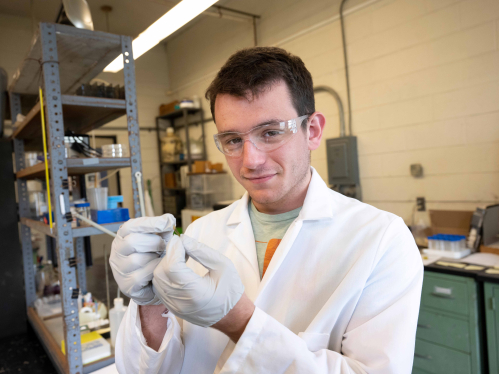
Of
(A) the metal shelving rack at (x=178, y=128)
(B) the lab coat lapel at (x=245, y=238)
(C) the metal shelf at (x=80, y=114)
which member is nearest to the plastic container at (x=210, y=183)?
(A) the metal shelving rack at (x=178, y=128)

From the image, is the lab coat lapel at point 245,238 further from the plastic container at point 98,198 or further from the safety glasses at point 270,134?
the plastic container at point 98,198

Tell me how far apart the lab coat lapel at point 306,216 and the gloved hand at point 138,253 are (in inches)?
11.2

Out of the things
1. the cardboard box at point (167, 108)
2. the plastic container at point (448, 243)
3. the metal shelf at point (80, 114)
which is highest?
the cardboard box at point (167, 108)

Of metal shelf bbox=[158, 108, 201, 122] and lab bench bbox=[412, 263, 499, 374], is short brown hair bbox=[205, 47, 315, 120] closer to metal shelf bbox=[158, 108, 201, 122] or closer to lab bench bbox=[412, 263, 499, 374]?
lab bench bbox=[412, 263, 499, 374]

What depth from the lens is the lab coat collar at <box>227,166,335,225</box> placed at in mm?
973

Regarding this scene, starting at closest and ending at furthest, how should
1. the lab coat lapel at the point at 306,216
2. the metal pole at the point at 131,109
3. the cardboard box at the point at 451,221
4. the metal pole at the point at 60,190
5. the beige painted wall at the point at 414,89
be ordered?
the lab coat lapel at the point at 306,216
the metal pole at the point at 60,190
the metal pole at the point at 131,109
the beige painted wall at the point at 414,89
the cardboard box at the point at 451,221

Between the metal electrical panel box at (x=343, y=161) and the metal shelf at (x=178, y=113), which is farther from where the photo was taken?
the metal shelf at (x=178, y=113)

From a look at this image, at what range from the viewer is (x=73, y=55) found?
1.77 meters

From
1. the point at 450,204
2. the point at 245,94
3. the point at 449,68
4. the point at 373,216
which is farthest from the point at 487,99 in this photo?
the point at 245,94

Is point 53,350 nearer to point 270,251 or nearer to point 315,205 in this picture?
point 270,251

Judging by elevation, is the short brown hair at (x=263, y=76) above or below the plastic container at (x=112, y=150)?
above

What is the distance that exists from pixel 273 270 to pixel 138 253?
0.34m

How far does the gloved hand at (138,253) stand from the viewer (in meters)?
0.76

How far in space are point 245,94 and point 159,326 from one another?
676 millimetres
